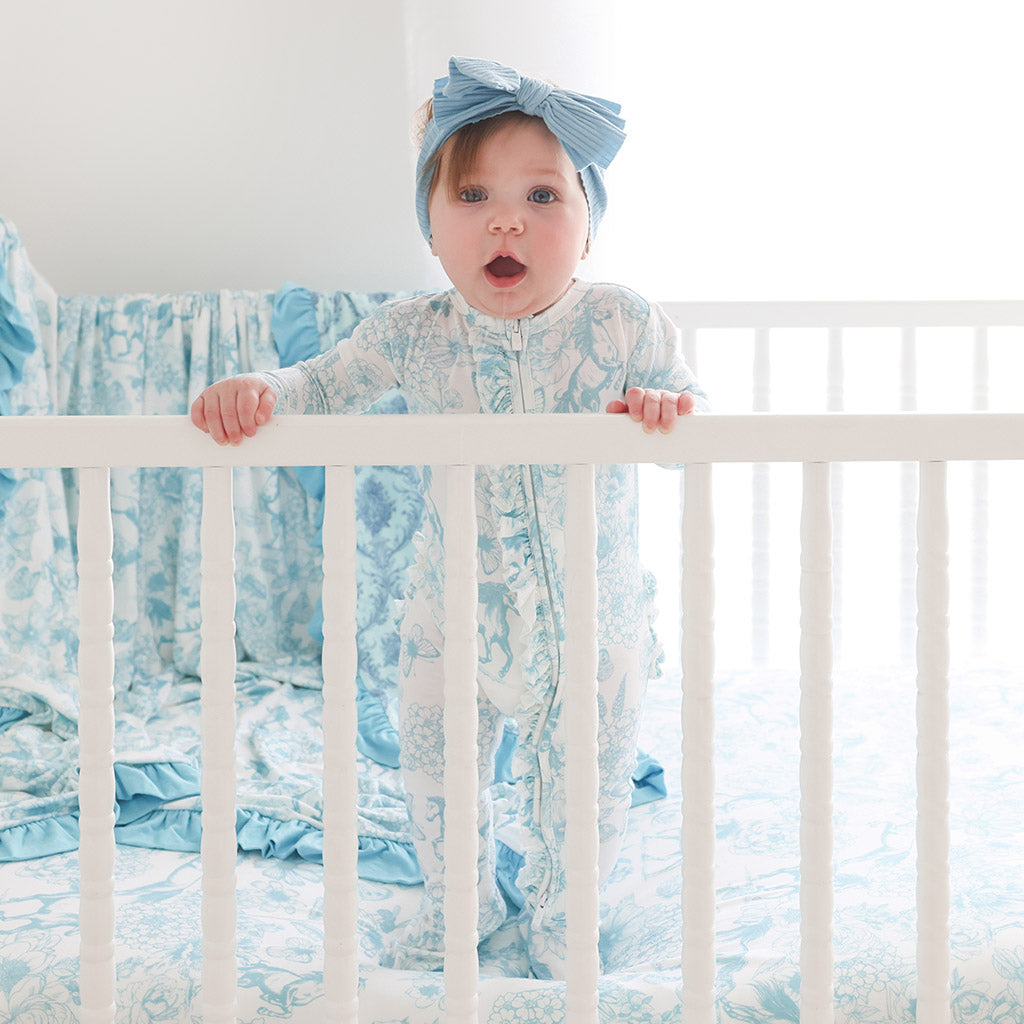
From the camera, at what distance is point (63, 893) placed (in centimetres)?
95

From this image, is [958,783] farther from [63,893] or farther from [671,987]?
[63,893]

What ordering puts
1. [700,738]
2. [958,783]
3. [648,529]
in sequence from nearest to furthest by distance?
[700,738] → [958,783] → [648,529]

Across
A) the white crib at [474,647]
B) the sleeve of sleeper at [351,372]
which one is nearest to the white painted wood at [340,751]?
the white crib at [474,647]

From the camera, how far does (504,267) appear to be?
35.3 inches

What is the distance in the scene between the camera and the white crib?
714mm

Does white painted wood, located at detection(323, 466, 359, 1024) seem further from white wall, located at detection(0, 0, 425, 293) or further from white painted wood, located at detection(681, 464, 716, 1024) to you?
white wall, located at detection(0, 0, 425, 293)

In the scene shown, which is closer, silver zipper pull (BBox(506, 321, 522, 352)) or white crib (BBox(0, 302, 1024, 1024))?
white crib (BBox(0, 302, 1024, 1024))

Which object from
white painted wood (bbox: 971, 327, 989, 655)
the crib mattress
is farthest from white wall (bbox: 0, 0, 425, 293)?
the crib mattress

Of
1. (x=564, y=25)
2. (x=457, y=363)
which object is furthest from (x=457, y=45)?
(x=457, y=363)

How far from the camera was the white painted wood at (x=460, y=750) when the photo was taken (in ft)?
2.36

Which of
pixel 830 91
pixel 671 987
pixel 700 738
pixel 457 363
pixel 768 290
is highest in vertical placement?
pixel 830 91

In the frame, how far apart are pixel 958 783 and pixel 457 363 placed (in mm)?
715

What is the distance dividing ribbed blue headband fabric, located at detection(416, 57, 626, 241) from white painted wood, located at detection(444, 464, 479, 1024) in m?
0.33

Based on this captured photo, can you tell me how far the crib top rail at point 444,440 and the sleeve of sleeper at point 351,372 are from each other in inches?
9.1
